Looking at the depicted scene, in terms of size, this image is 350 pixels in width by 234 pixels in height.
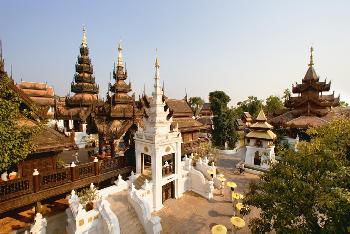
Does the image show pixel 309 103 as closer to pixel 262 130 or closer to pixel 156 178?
pixel 262 130

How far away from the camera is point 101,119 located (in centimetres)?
1953

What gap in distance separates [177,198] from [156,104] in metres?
7.93

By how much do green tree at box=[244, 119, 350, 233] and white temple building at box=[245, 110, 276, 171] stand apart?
54.4 ft

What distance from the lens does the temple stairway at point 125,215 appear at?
11.9m

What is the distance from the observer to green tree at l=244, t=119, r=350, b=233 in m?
6.01

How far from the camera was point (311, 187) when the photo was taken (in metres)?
6.43

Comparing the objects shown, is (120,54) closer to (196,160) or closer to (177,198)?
(196,160)

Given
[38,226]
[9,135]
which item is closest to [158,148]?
[38,226]

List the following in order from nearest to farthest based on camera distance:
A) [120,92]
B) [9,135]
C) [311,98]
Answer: [9,135] < [120,92] < [311,98]

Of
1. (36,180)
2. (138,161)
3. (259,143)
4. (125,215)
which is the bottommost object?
(125,215)

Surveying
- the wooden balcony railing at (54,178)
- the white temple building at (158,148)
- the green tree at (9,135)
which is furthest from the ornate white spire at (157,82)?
the green tree at (9,135)

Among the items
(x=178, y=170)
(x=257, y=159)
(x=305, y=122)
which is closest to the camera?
(x=178, y=170)

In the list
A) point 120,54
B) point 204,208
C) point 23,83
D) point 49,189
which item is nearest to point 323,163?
point 204,208

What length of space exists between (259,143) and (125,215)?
1872 cm
